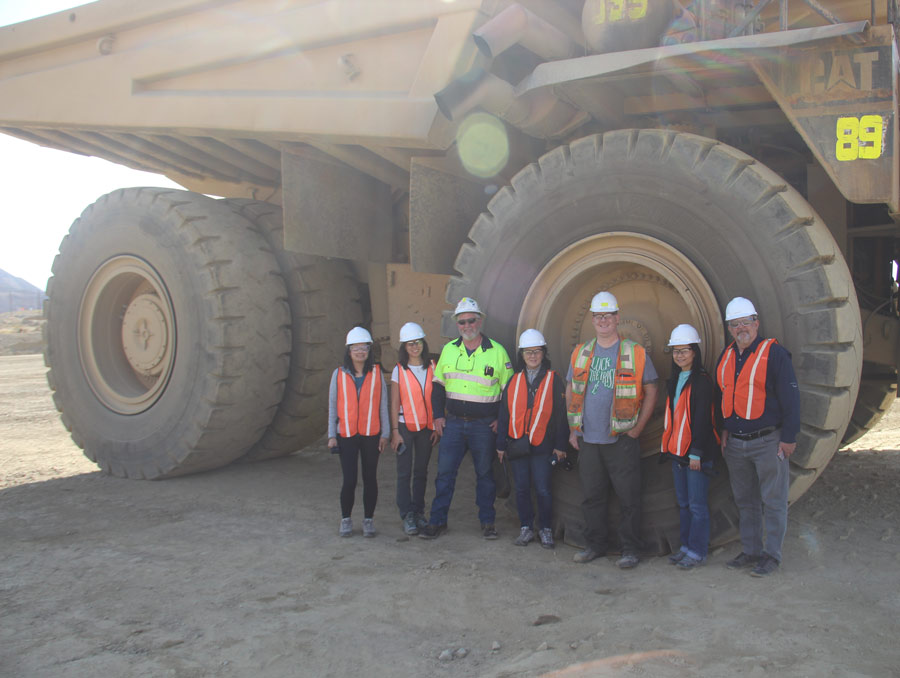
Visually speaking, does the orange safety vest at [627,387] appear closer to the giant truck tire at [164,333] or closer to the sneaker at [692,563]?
the sneaker at [692,563]

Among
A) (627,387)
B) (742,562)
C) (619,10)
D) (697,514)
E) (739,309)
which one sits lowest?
(742,562)

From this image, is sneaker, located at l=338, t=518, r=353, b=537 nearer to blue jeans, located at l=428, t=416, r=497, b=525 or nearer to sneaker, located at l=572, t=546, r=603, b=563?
blue jeans, located at l=428, t=416, r=497, b=525

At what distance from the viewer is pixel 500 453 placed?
4824 millimetres

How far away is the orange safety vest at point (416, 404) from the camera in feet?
16.8

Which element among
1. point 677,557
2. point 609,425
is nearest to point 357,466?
point 609,425

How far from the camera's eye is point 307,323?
6.52 m

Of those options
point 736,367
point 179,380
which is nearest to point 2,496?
point 179,380

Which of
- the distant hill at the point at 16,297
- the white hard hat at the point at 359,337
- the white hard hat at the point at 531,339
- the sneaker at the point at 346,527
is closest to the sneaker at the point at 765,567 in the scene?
the white hard hat at the point at 531,339

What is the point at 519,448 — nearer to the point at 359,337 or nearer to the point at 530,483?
the point at 530,483

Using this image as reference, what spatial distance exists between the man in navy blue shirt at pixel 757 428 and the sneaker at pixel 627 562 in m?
0.46

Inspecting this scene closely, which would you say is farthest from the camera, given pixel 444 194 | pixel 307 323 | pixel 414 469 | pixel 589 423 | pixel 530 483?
pixel 307 323

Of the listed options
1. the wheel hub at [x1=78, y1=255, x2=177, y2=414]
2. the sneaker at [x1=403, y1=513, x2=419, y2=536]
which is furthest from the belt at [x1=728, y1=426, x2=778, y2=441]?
the wheel hub at [x1=78, y1=255, x2=177, y2=414]

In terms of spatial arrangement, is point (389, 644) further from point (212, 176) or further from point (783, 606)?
point (212, 176)

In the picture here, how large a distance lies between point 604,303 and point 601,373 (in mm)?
381
